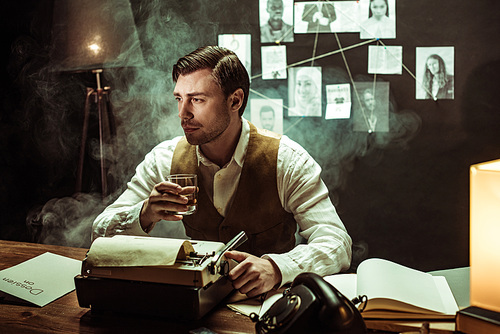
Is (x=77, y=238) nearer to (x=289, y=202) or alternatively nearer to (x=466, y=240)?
(x=289, y=202)

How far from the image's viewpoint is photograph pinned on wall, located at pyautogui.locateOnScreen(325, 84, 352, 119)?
3105 mm

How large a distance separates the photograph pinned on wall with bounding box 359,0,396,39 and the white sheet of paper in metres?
2.27

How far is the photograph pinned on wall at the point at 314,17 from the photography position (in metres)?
3.07

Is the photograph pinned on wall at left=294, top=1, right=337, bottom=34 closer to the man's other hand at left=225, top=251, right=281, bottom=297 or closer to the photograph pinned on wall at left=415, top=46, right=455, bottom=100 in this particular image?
the photograph pinned on wall at left=415, top=46, right=455, bottom=100

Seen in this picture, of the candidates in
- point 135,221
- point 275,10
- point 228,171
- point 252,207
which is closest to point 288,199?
point 252,207

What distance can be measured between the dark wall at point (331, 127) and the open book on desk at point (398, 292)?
1.71m

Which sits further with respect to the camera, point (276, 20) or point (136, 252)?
point (276, 20)

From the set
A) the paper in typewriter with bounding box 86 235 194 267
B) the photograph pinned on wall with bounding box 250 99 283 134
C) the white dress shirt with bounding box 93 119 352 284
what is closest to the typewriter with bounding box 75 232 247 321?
the paper in typewriter with bounding box 86 235 194 267

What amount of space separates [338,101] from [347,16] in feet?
1.80

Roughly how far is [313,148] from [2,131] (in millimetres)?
2330

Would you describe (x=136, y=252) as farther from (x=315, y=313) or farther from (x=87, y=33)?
(x=87, y=33)

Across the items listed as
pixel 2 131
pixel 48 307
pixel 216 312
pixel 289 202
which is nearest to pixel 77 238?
pixel 2 131

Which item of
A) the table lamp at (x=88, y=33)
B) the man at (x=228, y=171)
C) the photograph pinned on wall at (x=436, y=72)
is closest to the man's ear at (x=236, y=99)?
the man at (x=228, y=171)

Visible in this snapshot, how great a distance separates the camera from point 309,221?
6.66 ft
